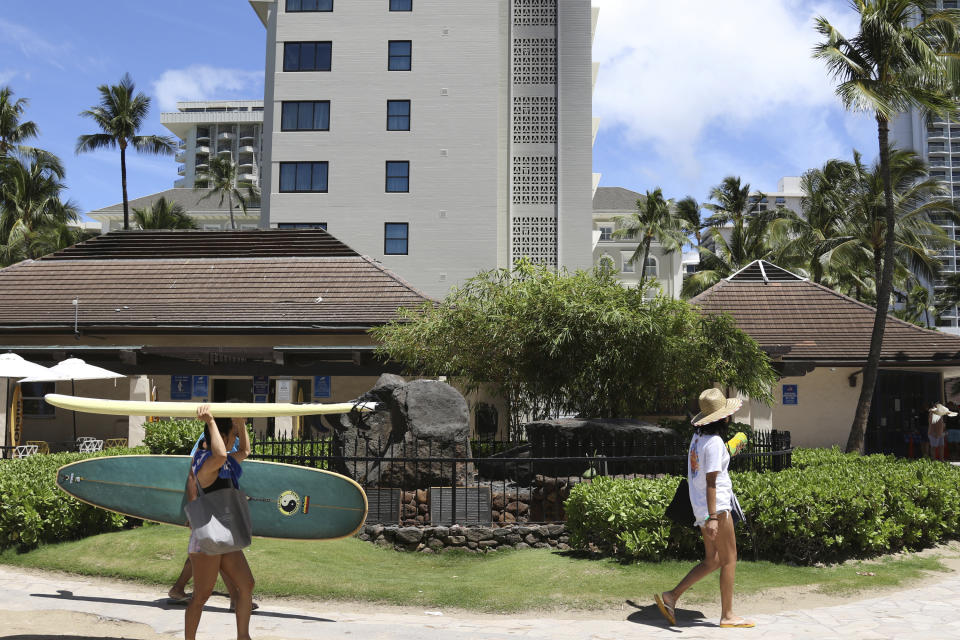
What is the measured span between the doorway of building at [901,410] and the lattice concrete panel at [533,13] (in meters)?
21.3

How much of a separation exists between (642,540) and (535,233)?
27632 millimetres

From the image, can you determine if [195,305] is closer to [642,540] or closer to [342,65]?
[642,540]

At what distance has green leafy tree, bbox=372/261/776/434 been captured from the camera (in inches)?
533

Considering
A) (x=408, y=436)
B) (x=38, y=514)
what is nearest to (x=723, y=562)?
(x=408, y=436)

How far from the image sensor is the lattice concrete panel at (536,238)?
3500 centimetres

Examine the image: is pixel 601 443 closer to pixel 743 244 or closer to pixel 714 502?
pixel 714 502

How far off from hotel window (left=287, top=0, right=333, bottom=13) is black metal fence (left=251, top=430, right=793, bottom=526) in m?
29.0

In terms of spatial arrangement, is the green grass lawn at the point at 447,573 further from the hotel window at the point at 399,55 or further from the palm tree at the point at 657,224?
the palm tree at the point at 657,224

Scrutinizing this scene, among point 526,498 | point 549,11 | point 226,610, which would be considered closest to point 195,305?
point 526,498

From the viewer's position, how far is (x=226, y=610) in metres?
7.03

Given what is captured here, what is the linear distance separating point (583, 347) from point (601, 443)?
2.55m

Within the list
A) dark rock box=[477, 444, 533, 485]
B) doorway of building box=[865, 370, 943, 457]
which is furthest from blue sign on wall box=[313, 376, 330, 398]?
doorway of building box=[865, 370, 943, 457]

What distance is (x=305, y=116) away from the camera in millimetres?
35531

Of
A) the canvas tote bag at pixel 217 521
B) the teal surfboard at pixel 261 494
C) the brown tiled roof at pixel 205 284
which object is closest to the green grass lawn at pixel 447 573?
the teal surfboard at pixel 261 494
